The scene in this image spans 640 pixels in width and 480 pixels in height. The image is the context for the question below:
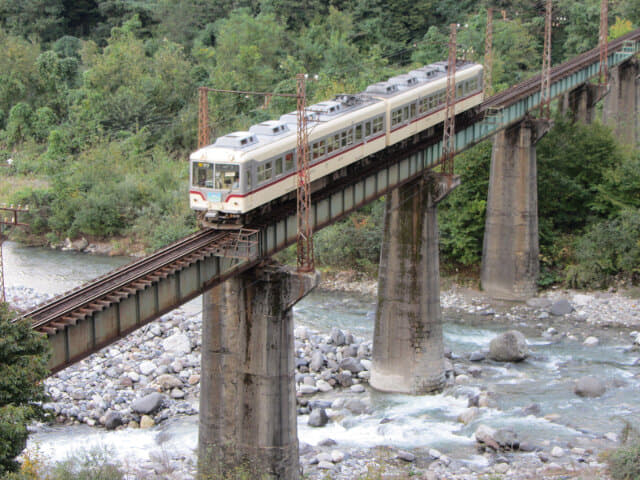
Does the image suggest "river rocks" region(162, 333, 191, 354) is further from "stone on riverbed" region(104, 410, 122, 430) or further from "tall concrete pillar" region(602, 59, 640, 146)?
"tall concrete pillar" region(602, 59, 640, 146)

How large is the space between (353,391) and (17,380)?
883 inches

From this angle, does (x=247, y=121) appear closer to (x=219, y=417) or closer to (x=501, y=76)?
(x=501, y=76)

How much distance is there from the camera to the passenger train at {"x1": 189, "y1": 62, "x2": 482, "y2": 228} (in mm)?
29016

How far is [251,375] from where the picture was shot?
30.0m

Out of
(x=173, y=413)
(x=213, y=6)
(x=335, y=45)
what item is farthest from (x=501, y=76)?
(x=173, y=413)

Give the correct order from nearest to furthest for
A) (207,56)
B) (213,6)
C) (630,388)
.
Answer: (630,388)
(207,56)
(213,6)

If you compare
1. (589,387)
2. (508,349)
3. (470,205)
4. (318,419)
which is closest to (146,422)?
(318,419)

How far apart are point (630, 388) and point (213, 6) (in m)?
72.3

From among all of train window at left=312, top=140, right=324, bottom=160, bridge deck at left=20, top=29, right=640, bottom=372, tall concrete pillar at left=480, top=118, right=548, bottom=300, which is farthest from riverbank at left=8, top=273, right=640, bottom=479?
train window at left=312, top=140, right=324, bottom=160

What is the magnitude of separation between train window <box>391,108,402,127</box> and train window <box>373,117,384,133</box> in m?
0.89

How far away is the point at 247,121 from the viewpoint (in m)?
77.5

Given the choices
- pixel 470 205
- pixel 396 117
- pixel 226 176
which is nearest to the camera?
pixel 226 176

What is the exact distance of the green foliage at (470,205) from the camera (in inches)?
2269

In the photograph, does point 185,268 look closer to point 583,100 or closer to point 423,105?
point 423,105
